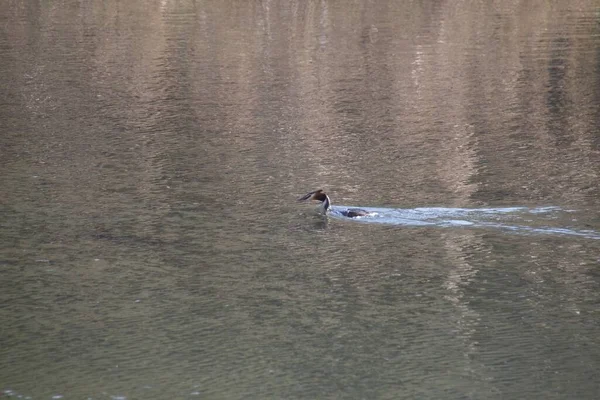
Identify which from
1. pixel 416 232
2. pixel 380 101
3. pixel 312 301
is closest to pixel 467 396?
pixel 312 301

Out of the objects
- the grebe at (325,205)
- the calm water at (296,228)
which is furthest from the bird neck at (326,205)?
the calm water at (296,228)

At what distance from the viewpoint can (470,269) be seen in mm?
10484

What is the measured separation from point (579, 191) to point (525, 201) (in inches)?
36.9

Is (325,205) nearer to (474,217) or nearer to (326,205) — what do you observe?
(326,205)

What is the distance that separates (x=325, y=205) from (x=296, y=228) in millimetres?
552

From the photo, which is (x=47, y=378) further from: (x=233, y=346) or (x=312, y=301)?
(x=312, y=301)

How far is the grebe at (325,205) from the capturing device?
1208 centimetres

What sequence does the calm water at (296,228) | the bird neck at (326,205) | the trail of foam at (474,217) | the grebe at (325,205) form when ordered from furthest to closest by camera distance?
the bird neck at (326,205)
the grebe at (325,205)
the trail of foam at (474,217)
the calm water at (296,228)

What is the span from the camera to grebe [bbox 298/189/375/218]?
12.1 m

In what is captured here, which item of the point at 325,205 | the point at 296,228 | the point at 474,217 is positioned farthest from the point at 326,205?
the point at 474,217

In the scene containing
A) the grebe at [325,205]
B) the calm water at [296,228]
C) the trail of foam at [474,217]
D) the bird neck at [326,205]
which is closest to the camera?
the calm water at [296,228]

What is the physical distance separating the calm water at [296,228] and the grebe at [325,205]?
150 millimetres

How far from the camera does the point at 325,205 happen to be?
1231 cm

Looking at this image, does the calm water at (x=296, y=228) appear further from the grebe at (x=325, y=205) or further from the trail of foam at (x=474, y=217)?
the grebe at (x=325, y=205)
